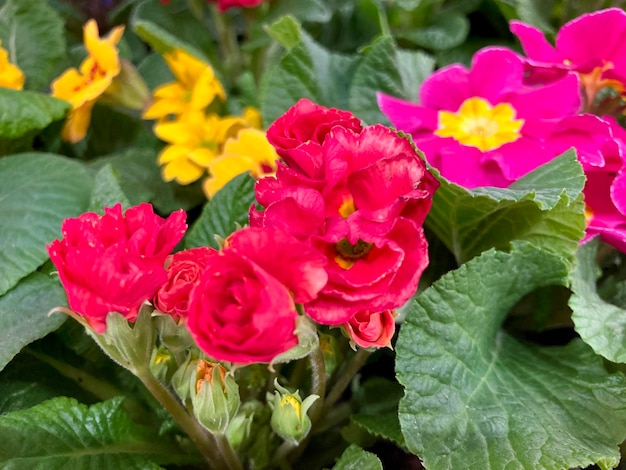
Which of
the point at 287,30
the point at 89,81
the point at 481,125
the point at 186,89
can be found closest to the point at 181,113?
the point at 186,89

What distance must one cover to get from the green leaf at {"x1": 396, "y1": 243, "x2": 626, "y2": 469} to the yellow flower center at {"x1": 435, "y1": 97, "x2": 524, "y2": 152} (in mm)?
186

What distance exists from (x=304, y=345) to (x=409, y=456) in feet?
1.29

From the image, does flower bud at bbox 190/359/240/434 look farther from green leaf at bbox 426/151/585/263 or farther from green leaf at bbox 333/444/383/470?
green leaf at bbox 426/151/585/263

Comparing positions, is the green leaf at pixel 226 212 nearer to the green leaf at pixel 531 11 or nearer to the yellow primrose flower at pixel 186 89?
the yellow primrose flower at pixel 186 89

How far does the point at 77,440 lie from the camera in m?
0.67

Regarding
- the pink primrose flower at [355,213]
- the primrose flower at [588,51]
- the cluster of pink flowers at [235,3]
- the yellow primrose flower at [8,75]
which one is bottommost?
the cluster of pink flowers at [235,3]

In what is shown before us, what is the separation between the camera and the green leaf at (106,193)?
2.55 feet

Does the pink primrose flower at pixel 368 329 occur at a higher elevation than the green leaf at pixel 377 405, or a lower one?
higher

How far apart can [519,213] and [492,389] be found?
19 centimetres

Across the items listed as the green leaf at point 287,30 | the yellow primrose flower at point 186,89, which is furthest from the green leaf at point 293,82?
the yellow primrose flower at point 186,89

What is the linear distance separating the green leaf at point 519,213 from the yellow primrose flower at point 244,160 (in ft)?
0.93

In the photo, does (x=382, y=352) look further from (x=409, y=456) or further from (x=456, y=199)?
(x=456, y=199)

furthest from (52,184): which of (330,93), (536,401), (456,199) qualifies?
(536,401)

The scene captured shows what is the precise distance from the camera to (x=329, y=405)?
73 centimetres
